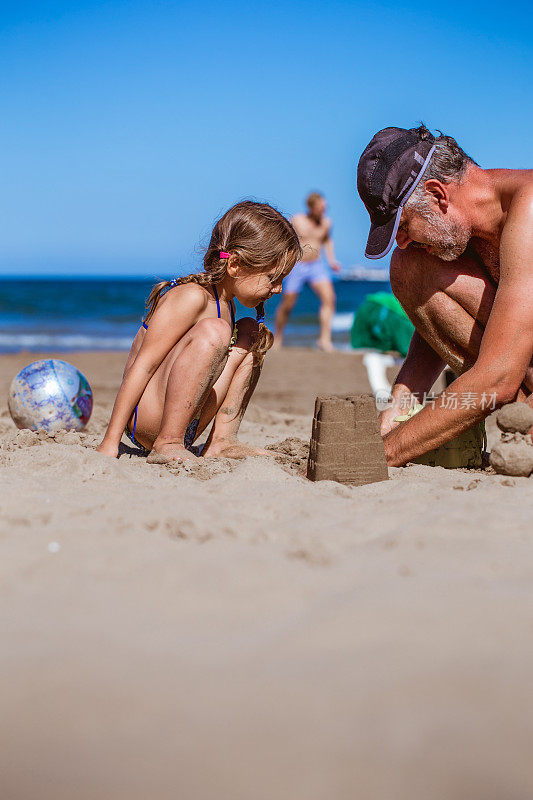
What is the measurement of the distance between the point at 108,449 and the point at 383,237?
57.2 inches

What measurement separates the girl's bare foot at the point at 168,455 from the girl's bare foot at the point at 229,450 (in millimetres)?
274

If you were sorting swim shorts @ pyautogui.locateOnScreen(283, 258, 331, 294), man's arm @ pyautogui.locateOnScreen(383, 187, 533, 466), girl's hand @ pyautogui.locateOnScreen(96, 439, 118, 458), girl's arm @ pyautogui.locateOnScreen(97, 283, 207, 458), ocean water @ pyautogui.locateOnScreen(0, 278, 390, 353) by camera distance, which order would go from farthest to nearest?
1. ocean water @ pyautogui.locateOnScreen(0, 278, 390, 353)
2. swim shorts @ pyautogui.locateOnScreen(283, 258, 331, 294)
3. girl's arm @ pyautogui.locateOnScreen(97, 283, 207, 458)
4. girl's hand @ pyautogui.locateOnScreen(96, 439, 118, 458)
5. man's arm @ pyautogui.locateOnScreen(383, 187, 533, 466)

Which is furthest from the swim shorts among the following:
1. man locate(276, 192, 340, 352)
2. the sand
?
the sand

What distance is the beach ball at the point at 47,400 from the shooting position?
376 cm

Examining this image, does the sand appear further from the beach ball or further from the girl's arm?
the beach ball

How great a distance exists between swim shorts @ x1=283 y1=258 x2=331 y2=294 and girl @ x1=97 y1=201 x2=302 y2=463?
6.70 meters

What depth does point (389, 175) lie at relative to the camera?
292 cm

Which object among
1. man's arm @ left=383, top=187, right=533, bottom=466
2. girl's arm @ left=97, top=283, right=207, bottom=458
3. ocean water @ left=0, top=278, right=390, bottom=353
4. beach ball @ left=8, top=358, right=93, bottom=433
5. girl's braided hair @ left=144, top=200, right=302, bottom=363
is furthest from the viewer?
ocean water @ left=0, top=278, right=390, bottom=353

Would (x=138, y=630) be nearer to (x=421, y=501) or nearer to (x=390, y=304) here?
(x=421, y=501)

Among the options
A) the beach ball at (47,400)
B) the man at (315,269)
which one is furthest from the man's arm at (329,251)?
the beach ball at (47,400)

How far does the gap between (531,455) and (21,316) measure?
20.0 meters

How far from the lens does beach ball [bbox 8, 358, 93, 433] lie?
376 cm

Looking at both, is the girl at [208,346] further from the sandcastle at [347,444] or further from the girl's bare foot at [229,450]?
the sandcastle at [347,444]

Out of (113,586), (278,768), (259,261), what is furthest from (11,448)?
(278,768)
